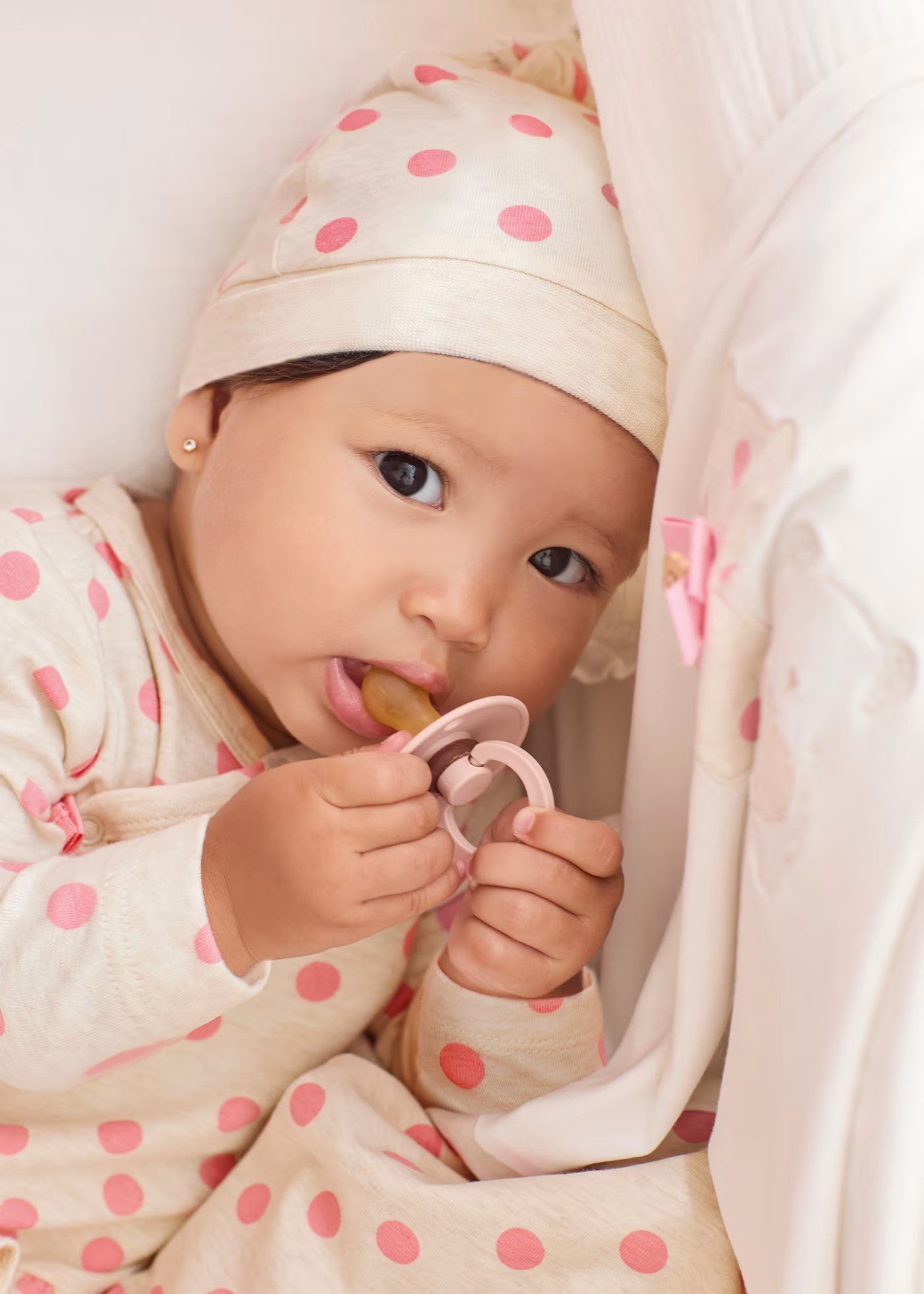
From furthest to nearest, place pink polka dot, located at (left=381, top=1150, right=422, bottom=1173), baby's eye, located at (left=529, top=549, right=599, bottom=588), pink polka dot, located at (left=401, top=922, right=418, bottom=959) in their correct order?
pink polka dot, located at (left=401, top=922, right=418, bottom=959) < baby's eye, located at (left=529, top=549, right=599, bottom=588) < pink polka dot, located at (left=381, top=1150, right=422, bottom=1173)

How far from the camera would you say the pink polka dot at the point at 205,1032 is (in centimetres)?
99

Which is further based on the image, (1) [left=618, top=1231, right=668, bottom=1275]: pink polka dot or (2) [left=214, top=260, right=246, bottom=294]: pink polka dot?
(2) [left=214, top=260, right=246, bottom=294]: pink polka dot

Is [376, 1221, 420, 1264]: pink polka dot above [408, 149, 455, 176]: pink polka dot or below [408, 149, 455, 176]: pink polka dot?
below

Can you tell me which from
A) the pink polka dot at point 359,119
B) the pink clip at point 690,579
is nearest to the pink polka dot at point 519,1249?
the pink clip at point 690,579

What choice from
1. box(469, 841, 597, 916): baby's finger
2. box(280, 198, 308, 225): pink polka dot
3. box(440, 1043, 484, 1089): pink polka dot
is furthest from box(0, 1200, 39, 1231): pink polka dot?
box(280, 198, 308, 225): pink polka dot

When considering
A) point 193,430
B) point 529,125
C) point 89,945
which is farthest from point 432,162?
point 89,945

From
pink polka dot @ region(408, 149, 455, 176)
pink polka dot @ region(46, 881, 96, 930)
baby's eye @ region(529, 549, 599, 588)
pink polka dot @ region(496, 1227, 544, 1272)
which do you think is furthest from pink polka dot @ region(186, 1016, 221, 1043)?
pink polka dot @ region(408, 149, 455, 176)

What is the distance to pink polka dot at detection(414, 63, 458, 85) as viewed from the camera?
1.00 m

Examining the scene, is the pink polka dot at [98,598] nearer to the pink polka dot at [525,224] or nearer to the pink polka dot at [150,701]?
the pink polka dot at [150,701]

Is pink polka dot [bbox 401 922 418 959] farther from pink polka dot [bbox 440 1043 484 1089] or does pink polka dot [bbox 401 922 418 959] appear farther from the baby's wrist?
the baby's wrist

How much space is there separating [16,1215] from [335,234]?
0.80m

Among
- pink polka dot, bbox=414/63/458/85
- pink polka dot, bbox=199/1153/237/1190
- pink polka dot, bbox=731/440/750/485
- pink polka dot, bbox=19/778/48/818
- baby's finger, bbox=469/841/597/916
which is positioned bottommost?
pink polka dot, bbox=199/1153/237/1190

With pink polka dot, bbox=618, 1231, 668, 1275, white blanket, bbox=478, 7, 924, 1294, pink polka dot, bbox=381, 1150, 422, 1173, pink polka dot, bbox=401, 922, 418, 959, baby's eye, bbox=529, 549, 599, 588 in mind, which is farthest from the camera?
pink polka dot, bbox=401, 922, 418, 959

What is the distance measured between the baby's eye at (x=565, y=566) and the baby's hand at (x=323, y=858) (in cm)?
22
